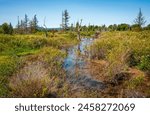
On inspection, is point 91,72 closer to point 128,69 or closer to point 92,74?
point 92,74

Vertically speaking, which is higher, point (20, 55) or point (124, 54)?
point (124, 54)

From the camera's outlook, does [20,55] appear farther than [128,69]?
Yes

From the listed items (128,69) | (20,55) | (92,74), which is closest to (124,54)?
(128,69)

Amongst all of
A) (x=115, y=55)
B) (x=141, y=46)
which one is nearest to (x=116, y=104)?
(x=115, y=55)

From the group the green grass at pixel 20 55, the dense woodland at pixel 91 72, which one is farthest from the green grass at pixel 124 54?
the green grass at pixel 20 55

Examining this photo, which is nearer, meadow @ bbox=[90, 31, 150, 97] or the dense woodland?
the dense woodland

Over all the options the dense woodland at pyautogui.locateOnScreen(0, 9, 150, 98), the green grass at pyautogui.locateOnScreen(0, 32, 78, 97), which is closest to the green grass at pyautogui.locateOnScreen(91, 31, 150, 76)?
the dense woodland at pyautogui.locateOnScreen(0, 9, 150, 98)

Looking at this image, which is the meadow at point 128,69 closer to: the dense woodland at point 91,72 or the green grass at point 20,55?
the dense woodland at point 91,72

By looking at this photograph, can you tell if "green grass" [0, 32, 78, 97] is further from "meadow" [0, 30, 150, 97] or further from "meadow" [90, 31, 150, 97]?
"meadow" [90, 31, 150, 97]

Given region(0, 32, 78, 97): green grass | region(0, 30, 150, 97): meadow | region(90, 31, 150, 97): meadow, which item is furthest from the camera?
region(90, 31, 150, 97): meadow

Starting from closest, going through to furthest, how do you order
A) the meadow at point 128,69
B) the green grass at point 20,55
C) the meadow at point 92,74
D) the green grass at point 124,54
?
the meadow at point 92,74
the green grass at point 20,55
the meadow at point 128,69
the green grass at point 124,54

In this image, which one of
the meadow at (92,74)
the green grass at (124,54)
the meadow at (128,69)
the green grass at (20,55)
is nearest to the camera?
the meadow at (92,74)

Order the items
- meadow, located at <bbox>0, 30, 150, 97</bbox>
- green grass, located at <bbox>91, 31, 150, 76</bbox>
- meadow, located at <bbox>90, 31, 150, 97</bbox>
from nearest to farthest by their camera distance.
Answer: meadow, located at <bbox>0, 30, 150, 97</bbox>, meadow, located at <bbox>90, 31, 150, 97</bbox>, green grass, located at <bbox>91, 31, 150, 76</bbox>

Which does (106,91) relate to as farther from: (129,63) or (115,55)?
(129,63)
